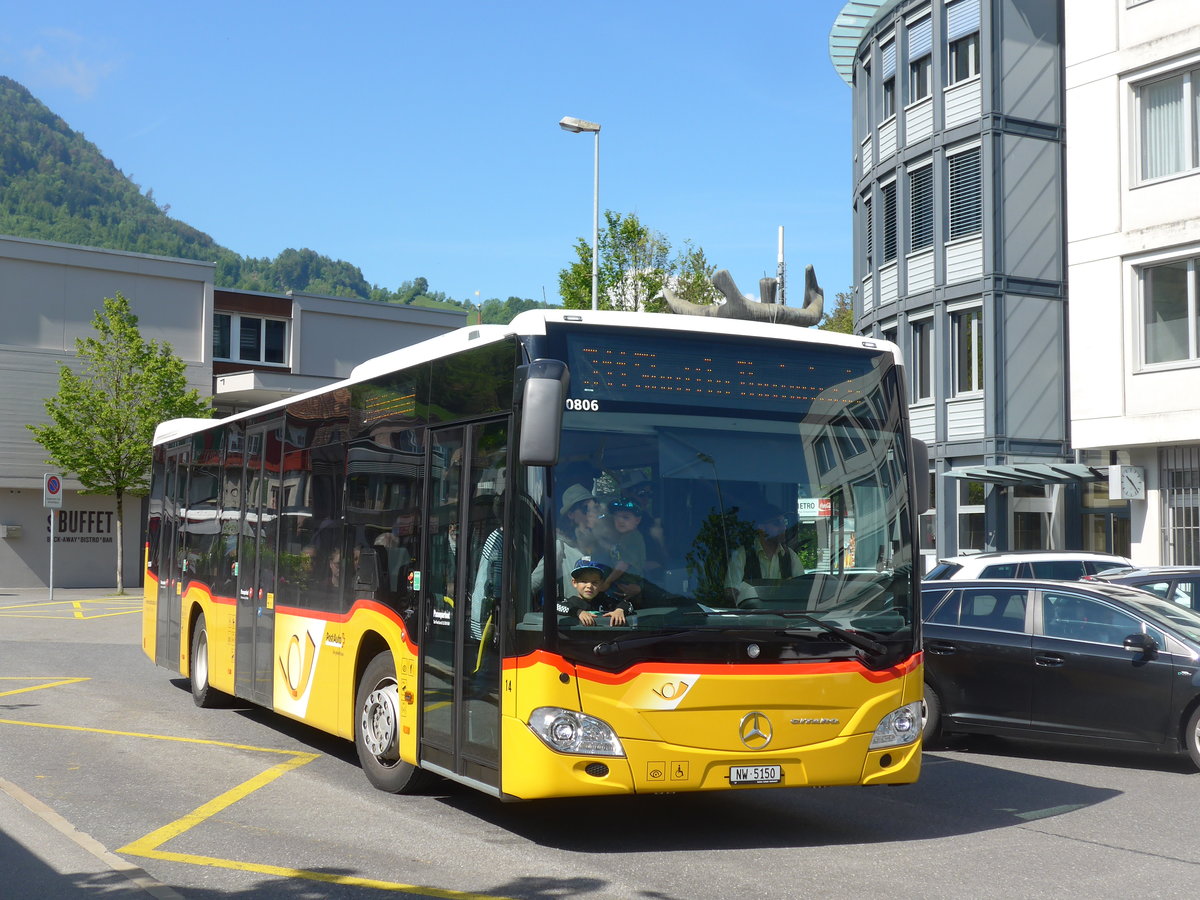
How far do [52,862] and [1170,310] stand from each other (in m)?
21.3

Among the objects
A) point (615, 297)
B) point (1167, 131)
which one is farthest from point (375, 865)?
point (615, 297)

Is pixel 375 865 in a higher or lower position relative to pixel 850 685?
lower

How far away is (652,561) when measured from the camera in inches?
294

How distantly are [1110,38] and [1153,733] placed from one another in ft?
57.9

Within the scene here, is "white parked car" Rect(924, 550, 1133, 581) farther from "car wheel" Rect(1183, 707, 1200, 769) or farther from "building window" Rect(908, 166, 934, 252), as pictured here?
"building window" Rect(908, 166, 934, 252)

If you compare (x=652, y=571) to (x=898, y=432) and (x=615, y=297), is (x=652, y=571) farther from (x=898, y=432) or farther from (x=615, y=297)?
(x=615, y=297)

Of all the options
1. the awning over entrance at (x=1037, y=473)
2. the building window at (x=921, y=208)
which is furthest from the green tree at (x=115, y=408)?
the awning over entrance at (x=1037, y=473)

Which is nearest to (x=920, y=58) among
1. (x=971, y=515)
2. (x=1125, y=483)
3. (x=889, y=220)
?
(x=889, y=220)

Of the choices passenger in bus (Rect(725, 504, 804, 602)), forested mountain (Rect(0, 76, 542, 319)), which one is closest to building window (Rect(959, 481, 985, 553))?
passenger in bus (Rect(725, 504, 804, 602))

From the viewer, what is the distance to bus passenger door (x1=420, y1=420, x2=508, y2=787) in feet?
25.8

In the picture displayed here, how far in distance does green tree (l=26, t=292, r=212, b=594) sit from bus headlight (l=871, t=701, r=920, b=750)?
3289cm

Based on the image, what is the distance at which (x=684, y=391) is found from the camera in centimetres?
784

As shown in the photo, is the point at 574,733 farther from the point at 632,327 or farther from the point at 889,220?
the point at 889,220

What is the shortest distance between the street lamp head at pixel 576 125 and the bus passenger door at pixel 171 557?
53.3ft
